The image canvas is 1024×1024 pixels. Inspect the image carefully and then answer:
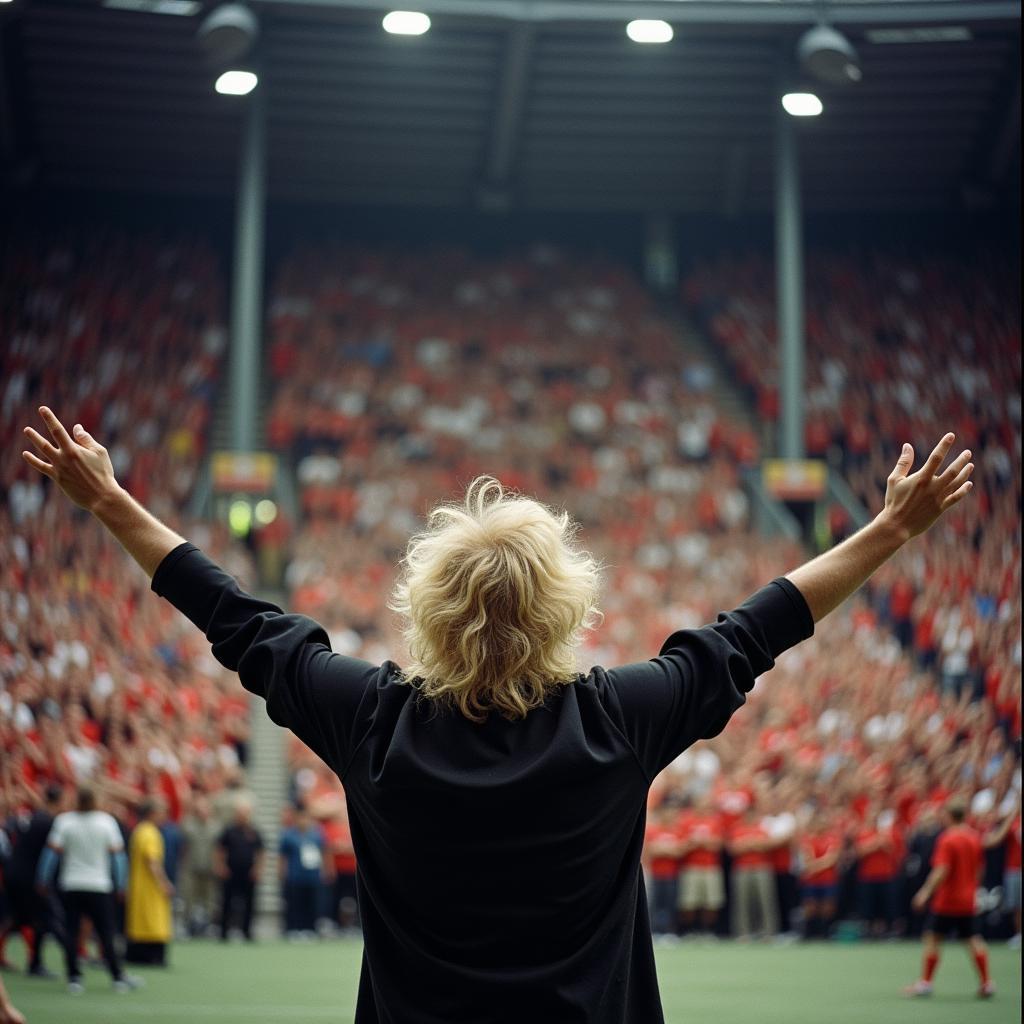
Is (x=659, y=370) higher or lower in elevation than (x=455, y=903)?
higher

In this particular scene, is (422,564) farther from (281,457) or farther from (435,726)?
(281,457)

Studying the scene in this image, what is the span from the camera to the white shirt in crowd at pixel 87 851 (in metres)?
12.1

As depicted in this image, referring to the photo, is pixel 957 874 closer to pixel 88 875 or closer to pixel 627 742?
pixel 88 875

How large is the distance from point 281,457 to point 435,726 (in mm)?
24129

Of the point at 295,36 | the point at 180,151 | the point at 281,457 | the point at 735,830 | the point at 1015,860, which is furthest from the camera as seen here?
the point at 180,151

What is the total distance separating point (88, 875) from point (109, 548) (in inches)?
365

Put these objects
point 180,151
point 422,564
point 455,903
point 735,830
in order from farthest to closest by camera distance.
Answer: point 180,151 → point 735,830 → point 422,564 → point 455,903

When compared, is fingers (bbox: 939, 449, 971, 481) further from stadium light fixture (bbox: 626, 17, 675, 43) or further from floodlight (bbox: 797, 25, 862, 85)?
stadium light fixture (bbox: 626, 17, 675, 43)

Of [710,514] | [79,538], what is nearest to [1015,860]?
[710,514]

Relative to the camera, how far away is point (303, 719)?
2430 mm

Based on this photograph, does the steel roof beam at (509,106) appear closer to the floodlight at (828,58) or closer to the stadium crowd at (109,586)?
the floodlight at (828,58)

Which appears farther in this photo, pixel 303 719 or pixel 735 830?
pixel 735 830

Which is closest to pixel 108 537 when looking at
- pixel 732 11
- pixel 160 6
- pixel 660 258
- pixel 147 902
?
pixel 160 6

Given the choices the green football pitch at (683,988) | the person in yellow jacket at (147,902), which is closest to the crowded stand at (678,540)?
the green football pitch at (683,988)
